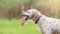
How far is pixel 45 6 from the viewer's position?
15.2m

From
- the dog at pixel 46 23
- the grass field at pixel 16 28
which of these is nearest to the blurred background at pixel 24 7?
the grass field at pixel 16 28

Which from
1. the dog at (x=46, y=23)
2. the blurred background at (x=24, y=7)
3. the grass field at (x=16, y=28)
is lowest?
the grass field at (x=16, y=28)

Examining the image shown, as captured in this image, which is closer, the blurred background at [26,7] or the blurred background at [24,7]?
the blurred background at [24,7]

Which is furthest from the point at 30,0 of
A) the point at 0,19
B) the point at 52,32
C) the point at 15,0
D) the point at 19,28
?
the point at 52,32

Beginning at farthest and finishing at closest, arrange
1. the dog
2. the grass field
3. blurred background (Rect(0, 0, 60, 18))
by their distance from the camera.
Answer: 1. blurred background (Rect(0, 0, 60, 18))
2. the grass field
3. the dog

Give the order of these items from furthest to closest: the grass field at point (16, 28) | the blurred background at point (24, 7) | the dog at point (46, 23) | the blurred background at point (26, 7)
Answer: the blurred background at point (26, 7), the blurred background at point (24, 7), the grass field at point (16, 28), the dog at point (46, 23)

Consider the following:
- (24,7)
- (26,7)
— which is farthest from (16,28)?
(24,7)

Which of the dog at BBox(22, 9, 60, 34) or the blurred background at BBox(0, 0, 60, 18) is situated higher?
the dog at BBox(22, 9, 60, 34)

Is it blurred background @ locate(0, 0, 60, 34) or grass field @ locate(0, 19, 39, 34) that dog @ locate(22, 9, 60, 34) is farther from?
blurred background @ locate(0, 0, 60, 34)

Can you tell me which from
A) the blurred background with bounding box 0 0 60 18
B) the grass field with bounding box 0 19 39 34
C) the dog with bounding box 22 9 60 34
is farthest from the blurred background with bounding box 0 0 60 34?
the dog with bounding box 22 9 60 34

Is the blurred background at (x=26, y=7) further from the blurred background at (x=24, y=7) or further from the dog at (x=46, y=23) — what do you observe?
the dog at (x=46, y=23)

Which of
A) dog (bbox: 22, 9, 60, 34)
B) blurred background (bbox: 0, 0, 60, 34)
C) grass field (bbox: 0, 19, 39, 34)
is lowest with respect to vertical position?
grass field (bbox: 0, 19, 39, 34)

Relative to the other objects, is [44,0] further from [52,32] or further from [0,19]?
[52,32]

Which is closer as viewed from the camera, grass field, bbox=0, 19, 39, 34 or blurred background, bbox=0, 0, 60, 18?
grass field, bbox=0, 19, 39, 34
